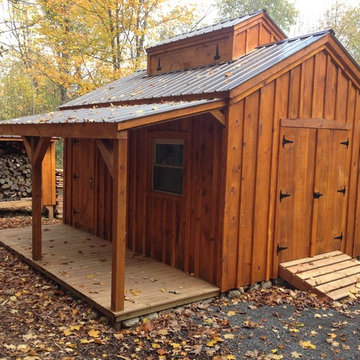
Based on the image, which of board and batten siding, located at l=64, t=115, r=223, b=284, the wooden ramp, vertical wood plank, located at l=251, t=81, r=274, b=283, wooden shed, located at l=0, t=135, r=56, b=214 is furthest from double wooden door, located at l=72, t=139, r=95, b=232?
the wooden ramp

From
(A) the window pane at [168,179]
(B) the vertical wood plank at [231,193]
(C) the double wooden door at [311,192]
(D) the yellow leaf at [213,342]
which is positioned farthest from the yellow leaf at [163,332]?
(C) the double wooden door at [311,192]

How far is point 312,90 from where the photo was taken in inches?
265

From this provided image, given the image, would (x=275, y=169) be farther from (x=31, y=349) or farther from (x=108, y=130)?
(x=31, y=349)

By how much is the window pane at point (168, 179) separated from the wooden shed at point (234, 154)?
0.06 feet

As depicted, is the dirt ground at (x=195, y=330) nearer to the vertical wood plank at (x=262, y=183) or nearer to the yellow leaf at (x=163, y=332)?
the yellow leaf at (x=163, y=332)

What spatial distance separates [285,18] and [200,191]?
22434 mm

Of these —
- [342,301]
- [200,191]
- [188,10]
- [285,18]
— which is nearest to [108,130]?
[200,191]

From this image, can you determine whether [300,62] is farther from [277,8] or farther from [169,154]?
[277,8]

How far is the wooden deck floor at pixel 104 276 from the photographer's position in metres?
5.27

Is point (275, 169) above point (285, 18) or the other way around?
the other way around

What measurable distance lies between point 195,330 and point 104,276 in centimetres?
194

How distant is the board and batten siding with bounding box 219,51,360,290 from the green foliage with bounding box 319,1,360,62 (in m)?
18.2

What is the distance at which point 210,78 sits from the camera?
266 inches

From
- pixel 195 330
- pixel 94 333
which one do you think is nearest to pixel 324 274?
pixel 195 330
